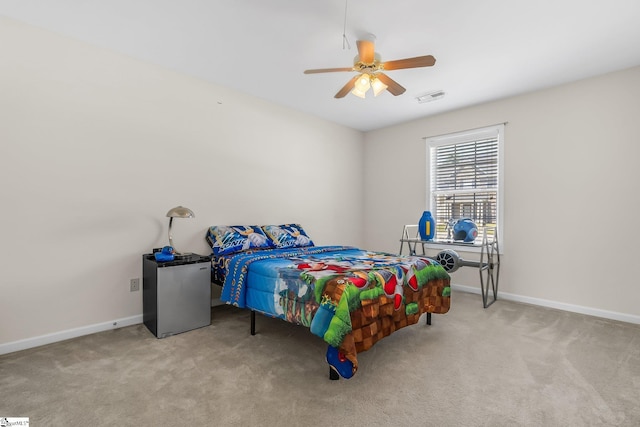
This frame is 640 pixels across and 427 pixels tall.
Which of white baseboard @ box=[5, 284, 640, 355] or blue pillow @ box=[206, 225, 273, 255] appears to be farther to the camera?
blue pillow @ box=[206, 225, 273, 255]

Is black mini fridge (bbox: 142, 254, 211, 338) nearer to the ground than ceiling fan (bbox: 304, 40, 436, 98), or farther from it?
nearer to the ground

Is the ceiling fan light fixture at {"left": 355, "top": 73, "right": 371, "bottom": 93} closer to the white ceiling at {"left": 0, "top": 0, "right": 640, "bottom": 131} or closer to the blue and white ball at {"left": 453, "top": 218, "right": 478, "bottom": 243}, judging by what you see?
the white ceiling at {"left": 0, "top": 0, "right": 640, "bottom": 131}

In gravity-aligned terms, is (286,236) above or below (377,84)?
below

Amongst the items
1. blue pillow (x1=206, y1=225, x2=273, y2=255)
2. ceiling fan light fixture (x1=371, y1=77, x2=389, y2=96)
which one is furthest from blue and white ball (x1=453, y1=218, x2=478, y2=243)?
blue pillow (x1=206, y1=225, x2=273, y2=255)

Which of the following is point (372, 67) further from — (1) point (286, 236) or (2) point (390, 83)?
(1) point (286, 236)

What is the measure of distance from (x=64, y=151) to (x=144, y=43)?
1161 mm

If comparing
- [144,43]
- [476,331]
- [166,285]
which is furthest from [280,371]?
[144,43]

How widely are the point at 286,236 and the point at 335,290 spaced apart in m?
1.93

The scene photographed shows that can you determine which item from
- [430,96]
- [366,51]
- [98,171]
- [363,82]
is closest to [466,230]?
[430,96]

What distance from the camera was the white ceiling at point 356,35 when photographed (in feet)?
7.26

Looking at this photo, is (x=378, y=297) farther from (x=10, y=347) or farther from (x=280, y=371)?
(x=10, y=347)

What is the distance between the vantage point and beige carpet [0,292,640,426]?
160cm

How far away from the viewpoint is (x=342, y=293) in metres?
1.90

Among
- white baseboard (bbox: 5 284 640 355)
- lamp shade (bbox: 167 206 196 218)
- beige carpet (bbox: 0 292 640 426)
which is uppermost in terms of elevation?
lamp shade (bbox: 167 206 196 218)
